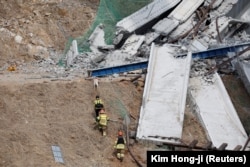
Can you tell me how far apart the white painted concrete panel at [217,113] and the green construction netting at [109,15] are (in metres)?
3.89

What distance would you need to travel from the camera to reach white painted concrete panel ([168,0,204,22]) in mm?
16809

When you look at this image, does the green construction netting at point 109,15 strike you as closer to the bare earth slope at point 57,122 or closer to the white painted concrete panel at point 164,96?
the white painted concrete panel at point 164,96

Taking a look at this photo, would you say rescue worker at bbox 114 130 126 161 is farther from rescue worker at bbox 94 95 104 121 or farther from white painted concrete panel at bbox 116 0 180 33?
white painted concrete panel at bbox 116 0 180 33

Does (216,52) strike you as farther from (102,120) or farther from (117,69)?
(102,120)

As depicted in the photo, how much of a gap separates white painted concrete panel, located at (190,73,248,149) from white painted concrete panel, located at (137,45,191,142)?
52cm

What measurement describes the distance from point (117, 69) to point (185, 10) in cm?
358

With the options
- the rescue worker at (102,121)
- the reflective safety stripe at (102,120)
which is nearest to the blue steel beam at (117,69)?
the rescue worker at (102,121)

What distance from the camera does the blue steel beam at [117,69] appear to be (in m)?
14.9

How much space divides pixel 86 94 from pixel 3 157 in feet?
10.3

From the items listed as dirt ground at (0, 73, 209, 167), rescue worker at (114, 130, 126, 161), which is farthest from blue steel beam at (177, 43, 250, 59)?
rescue worker at (114, 130, 126, 161)

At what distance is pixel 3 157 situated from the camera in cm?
1160

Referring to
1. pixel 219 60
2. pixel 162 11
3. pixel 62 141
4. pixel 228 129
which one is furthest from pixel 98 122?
pixel 162 11

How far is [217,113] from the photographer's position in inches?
534

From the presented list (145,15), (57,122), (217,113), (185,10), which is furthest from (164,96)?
(185,10)
